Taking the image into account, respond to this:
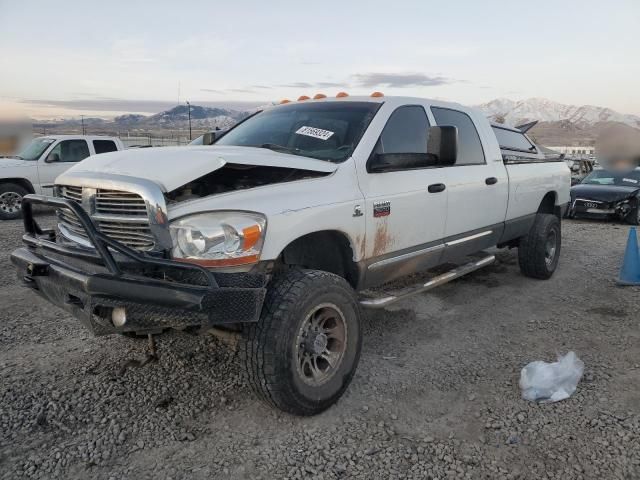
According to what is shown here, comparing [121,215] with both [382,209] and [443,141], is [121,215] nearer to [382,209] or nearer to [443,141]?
[382,209]

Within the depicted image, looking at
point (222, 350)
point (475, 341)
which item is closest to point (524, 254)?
point (475, 341)

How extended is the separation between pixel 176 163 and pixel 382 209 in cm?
143

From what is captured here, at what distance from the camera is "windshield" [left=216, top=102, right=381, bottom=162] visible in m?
3.70

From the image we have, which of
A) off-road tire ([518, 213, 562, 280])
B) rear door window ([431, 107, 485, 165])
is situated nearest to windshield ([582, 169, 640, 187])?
off-road tire ([518, 213, 562, 280])

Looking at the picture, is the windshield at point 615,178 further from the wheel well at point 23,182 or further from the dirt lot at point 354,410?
the wheel well at point 23,182

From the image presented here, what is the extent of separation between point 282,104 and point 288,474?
3136mm

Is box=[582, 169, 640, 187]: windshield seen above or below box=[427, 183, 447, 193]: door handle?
below

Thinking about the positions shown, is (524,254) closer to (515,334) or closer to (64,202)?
(515,334)

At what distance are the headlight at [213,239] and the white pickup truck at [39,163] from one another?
968 centimetres

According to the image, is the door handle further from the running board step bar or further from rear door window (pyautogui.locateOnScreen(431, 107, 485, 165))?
the running board step bar

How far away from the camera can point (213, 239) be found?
2729 mm

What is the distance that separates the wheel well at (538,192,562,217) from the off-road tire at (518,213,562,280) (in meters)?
0.22

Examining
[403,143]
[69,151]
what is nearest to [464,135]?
[403,143]

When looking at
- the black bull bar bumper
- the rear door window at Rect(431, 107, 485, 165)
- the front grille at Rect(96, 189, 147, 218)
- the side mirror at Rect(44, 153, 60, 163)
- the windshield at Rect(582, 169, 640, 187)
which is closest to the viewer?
the black bull bar bumper
